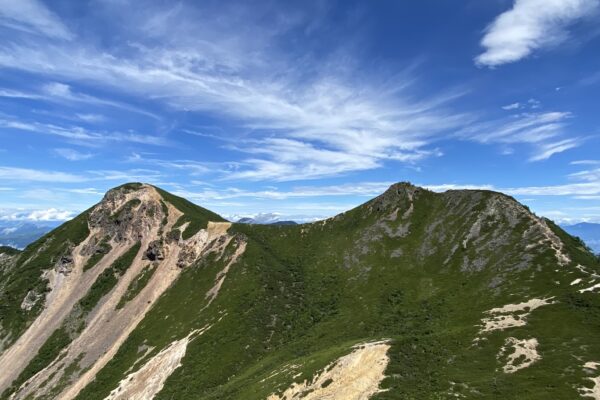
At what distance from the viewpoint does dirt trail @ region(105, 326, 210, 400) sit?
9200cm

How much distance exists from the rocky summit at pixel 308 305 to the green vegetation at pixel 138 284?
54 cm

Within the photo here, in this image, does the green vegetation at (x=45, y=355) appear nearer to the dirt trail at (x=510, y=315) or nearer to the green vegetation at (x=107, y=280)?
the green vegetation at (x=107, y=280)

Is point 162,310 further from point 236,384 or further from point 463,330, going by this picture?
point 463,330

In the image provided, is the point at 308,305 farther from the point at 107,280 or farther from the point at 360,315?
the point at 107,280

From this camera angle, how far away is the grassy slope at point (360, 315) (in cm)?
5278

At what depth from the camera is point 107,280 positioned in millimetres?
149625

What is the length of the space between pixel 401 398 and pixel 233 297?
79.4 meters

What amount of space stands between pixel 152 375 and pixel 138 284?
2190 inches

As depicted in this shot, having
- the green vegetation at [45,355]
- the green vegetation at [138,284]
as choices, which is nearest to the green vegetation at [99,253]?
the green vegetation at [138,284]

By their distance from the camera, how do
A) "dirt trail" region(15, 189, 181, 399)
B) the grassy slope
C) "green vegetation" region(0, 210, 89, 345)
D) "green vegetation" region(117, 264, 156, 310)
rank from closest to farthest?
the grassy slope → "dirt trail" region(15, 189, 181, 399) → "green vegetation" region(117, 264, 156, 310) → "green vegetation" region(0, 210, 89, 345)

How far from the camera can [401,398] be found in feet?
157

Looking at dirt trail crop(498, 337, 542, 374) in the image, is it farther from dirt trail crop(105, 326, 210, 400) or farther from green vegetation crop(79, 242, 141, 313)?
green vegetation crop(79, 242, 141, 313)

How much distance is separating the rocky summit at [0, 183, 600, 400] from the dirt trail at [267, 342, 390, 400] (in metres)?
0.22

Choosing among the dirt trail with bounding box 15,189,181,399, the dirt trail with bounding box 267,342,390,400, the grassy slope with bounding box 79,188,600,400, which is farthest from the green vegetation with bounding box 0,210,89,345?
the dirt trail with bounding box 267,342,390,400
